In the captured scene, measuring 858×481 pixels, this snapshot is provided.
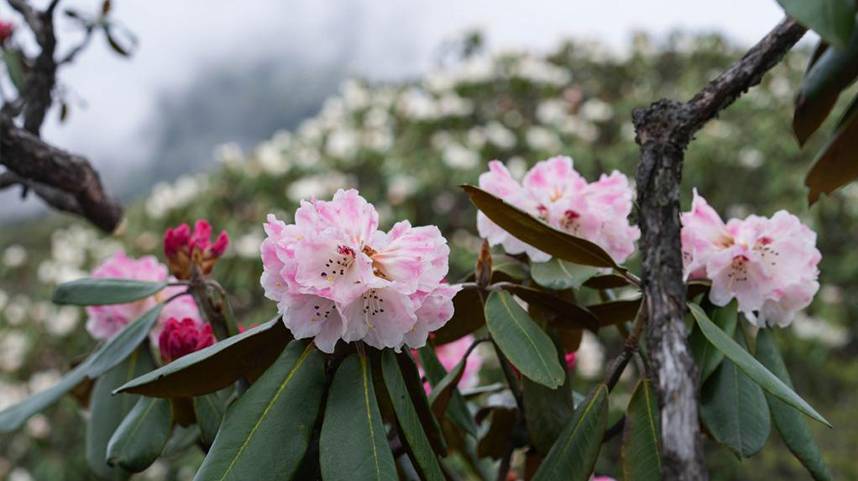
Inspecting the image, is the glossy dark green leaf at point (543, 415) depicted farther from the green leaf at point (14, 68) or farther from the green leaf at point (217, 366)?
the green leaf at point (14, 68)

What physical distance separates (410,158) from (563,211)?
3.34 metres

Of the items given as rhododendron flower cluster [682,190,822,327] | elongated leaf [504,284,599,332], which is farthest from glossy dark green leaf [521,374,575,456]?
rhododendron flower cluster [682,190,822,327]

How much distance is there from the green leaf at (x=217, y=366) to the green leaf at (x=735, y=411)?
1.17ft

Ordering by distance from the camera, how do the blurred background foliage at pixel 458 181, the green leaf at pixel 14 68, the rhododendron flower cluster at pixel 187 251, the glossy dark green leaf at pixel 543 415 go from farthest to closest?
the blurred background foliage at pixel 458 181 → the green leaf at pixel 14 68 → the rhododendron flower cluster at pixel 187 251 → the glossy dark green leaf at pixel 543 415

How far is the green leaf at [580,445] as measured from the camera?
26.6 inches

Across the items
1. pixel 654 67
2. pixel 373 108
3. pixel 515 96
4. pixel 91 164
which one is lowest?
pixel 91 164

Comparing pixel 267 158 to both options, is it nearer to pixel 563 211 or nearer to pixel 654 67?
pixel 654 67

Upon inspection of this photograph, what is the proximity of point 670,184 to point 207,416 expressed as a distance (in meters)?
0.45

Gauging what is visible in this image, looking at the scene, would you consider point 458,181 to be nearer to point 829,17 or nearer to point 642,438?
point 642,438

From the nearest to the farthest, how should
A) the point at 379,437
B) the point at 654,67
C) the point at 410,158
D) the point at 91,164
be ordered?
the point at 379,437, the point at 91,164, the point at 410,158, the point at 654,67

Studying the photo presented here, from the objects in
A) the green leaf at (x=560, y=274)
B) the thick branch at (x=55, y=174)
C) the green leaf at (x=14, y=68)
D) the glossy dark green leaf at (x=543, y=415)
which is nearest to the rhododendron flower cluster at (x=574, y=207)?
the green leaf at (x=560, y=274)

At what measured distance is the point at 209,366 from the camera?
0.68 m

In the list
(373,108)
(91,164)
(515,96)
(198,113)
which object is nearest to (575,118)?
(515,96)

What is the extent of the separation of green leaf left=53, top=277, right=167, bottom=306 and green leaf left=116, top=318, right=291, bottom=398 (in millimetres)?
247
